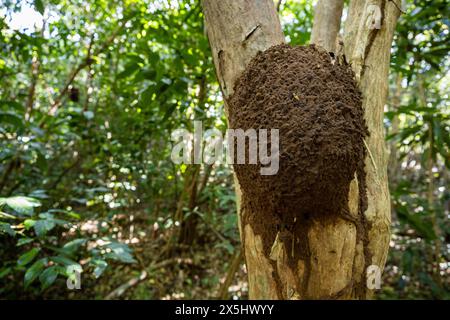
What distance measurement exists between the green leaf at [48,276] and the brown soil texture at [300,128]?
1.07 meters

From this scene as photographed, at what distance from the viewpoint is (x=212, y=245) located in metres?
4.31

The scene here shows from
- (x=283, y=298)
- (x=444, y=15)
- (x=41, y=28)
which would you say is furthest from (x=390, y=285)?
(x=41, y=28)

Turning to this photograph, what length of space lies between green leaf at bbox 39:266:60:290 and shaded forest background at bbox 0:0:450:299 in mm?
763

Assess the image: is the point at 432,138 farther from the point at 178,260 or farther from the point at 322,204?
the point at 178,260

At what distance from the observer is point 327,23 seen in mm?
1390

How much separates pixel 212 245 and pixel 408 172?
3.75 metres

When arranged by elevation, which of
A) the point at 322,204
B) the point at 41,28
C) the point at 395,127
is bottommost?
the point at 322,204

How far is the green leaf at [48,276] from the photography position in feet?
5.19

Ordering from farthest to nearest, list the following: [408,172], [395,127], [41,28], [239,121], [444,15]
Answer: [408,172] → [395,127] → [41,28] → [444,15] → [239,121]

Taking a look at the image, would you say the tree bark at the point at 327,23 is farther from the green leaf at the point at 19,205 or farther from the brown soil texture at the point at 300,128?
the green leaf at the point at 19,205

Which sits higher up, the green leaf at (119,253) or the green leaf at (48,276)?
the green leaf at (119,253)

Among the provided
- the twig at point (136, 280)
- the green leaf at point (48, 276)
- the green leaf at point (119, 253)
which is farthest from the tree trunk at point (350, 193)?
the twig at point (136, 280)

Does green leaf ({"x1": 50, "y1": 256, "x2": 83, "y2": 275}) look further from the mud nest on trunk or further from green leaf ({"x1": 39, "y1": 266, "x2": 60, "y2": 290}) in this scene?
the mud nest on trunk

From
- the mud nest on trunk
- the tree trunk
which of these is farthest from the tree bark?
the mud nest on trunk
